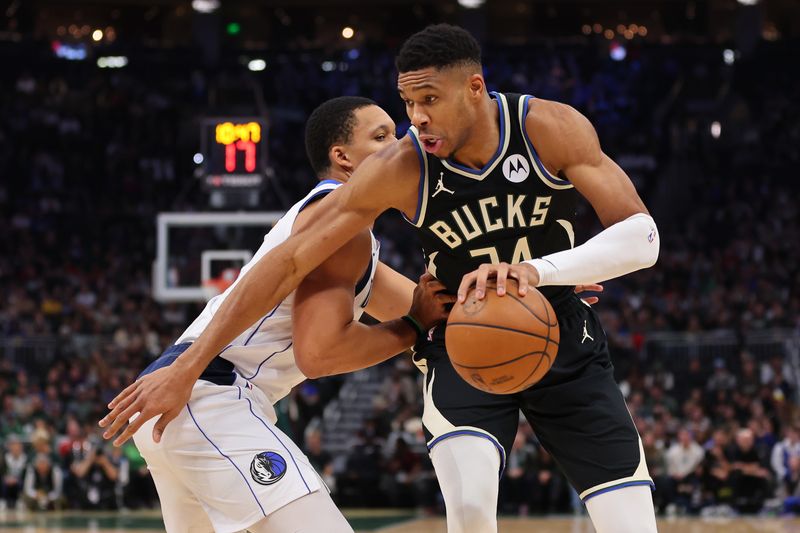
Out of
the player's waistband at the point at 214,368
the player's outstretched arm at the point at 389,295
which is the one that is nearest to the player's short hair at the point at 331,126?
the player's outstretched arm at the point at 389,295

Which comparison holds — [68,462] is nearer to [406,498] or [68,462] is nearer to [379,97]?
[406,498]

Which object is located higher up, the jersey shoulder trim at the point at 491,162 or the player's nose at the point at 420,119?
the player's nose at the point at 420,119

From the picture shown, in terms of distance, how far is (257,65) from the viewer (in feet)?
84.9

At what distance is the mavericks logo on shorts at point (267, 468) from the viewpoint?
12.1 feet

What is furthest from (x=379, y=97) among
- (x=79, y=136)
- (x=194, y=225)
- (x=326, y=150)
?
(x=326, y=150)

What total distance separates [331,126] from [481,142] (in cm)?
85

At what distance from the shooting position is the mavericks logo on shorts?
3676mm

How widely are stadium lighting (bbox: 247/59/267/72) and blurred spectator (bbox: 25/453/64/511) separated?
43.8ft

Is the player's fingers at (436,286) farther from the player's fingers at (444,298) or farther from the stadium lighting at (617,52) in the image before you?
the stadium lighting at (617,52)

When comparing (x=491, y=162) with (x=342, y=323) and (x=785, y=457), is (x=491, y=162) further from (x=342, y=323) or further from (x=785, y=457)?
(x=785, y=457)

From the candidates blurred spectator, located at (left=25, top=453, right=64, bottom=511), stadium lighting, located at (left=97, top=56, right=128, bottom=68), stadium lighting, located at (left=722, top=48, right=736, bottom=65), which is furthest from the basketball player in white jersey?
stadium lighting, located at (left=722, top=48, right=736, bottom=65)

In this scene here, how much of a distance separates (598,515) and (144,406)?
1.62m

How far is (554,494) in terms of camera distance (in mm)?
13992

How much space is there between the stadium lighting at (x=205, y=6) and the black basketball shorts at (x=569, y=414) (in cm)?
2148
